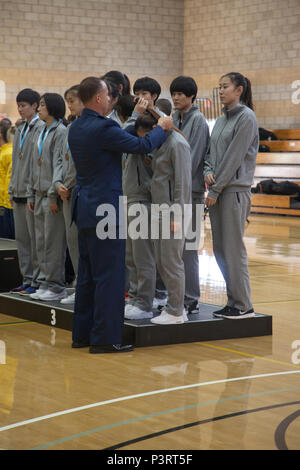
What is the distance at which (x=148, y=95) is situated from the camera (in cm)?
487

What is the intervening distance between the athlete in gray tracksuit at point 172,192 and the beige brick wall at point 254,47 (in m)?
12.9

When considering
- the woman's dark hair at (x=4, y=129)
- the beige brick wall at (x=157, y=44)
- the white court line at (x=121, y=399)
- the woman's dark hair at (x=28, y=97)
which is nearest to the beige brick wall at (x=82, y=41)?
the beige brick wall at (x=157, y=44)

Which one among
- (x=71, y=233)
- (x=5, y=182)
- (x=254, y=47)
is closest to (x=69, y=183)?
(x=71, y=233)

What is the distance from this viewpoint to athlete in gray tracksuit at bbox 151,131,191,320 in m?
4.61

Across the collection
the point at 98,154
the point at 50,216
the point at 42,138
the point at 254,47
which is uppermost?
the point at 254,47

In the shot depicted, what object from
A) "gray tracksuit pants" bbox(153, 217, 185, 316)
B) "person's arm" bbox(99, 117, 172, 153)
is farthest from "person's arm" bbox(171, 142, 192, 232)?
"person's arm" bbox(99, 117, 172, 153)

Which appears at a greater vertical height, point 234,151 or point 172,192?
point 234,151

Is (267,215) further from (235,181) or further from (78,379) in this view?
(78,379)

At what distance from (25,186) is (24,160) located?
0.22m

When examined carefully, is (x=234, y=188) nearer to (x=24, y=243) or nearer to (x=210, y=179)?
(x=210, y=179)

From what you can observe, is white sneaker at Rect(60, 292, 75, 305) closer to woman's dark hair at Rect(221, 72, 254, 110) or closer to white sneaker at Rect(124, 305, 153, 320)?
white sneaker at Rect(124, 305, 153, 320)

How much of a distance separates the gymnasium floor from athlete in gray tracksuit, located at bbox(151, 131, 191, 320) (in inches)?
15.9

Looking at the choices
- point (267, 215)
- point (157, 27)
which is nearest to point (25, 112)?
point (267, 215)

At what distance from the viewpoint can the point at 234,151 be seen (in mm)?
4816
